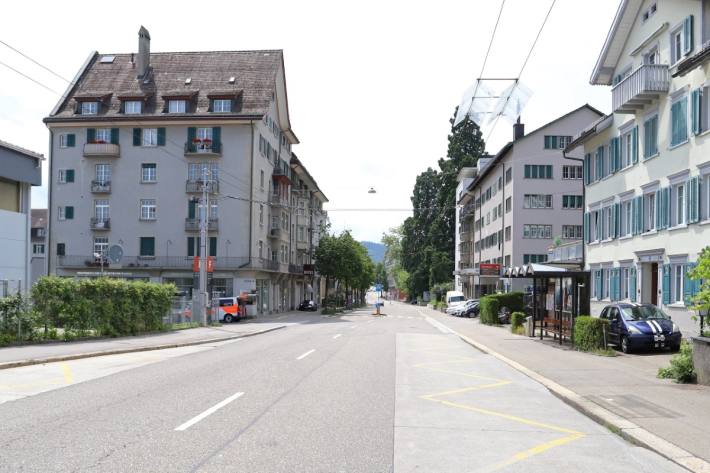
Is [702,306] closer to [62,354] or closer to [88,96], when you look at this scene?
[62,354]

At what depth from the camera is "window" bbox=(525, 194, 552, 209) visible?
5806 centimetres

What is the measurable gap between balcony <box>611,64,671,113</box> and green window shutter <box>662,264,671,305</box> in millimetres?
6420

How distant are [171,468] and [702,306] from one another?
33.1 ft

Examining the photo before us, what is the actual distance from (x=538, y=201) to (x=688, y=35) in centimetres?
3547

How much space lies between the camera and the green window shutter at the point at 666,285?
23.8m

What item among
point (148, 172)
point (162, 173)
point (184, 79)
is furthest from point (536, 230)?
point (148, 172)

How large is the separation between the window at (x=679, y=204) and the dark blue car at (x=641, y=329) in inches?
169

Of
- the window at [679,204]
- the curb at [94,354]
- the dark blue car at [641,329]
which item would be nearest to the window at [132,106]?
the curb at [94,354]

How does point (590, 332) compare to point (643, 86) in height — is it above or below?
below

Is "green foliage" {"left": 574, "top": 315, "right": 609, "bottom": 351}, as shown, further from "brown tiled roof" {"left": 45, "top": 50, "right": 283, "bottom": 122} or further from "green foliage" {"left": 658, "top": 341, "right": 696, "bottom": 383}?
"brown tiled roof" {"left": 45, "top": 50, "right": 283, "bottom": 122}

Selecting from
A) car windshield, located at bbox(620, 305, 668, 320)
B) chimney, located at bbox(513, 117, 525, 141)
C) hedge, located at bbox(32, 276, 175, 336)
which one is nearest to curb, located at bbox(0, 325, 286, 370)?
hedge, located at bbox(32, 276, 175, 336)

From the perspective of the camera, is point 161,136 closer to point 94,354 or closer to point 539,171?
point 539,171

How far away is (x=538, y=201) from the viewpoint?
2290 inches

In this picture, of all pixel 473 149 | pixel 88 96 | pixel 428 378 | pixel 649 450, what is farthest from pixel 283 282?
pixel 649 450
